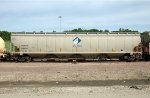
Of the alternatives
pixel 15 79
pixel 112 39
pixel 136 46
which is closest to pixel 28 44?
pixel 112 39

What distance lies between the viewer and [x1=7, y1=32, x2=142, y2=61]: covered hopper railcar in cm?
4278

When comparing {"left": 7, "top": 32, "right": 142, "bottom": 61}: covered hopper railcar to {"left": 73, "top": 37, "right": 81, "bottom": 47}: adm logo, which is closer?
{"left": 7, "top": 32, "right": 142, "bottom": 61}: covered hopper railcar

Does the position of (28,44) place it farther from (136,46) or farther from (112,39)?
(136,46)

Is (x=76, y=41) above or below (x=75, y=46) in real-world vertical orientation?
above

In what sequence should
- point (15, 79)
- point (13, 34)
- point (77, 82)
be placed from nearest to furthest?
point (77, 82)
point (15, 79)
point (13, 34)

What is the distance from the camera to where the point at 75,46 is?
43312mm

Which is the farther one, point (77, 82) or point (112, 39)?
point (112, 39)

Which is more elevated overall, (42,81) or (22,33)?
(22,33)

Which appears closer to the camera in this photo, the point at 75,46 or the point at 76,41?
the point at 75,46

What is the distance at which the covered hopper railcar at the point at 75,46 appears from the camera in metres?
42.8

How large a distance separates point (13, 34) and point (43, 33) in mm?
3488

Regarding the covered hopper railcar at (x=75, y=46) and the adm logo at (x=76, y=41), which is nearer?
the covered hopper railcar at (x=75, y=46)

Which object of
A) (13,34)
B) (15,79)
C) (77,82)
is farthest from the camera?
(13,34)

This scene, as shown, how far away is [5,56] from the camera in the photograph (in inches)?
1695
